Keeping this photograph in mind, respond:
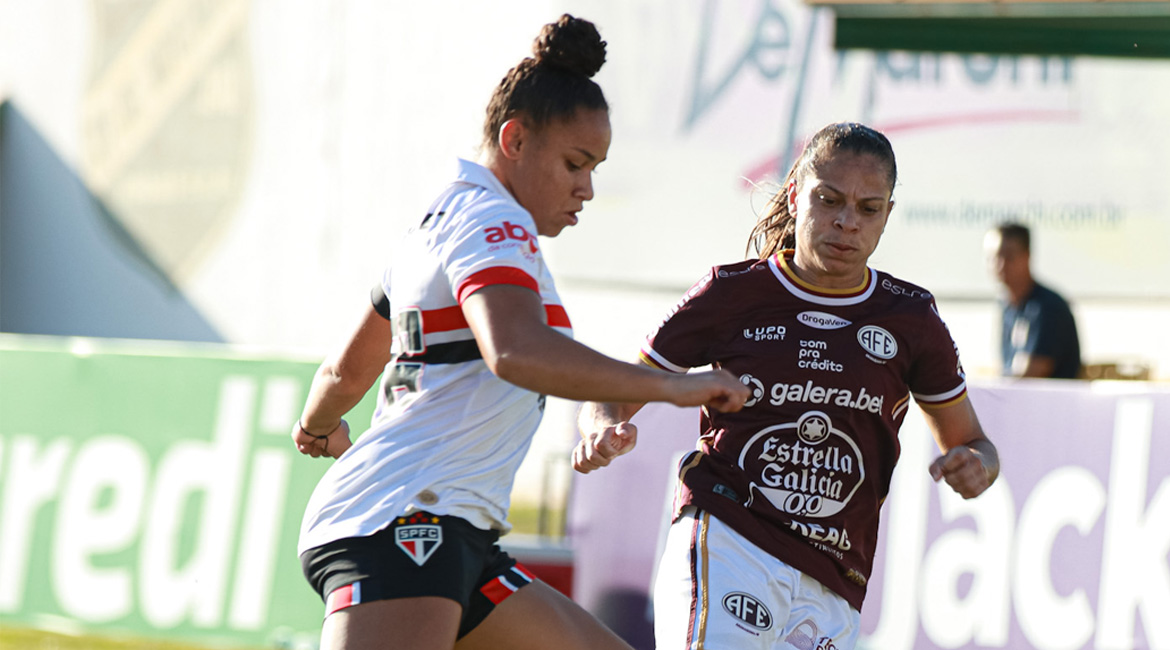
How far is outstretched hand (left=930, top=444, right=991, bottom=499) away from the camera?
3.28 m

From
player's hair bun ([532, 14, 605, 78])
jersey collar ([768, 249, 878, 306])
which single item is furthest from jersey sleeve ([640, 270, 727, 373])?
player's hair bun ([532, 14, 605, 78])

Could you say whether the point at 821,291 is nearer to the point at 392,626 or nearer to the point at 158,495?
the point at 392,626

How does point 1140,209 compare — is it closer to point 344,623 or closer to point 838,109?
point 838,109

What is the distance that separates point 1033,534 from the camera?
242 inches

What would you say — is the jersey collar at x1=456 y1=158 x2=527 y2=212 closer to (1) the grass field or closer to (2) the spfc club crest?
(2) the spfc club crest

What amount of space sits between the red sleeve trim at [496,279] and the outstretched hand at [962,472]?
105cm

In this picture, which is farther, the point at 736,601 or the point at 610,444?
the point at 736,601

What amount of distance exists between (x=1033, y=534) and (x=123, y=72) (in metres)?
13.9

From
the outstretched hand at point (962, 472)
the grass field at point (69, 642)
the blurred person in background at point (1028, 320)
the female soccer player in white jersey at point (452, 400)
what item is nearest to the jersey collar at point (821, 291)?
the outstretched hand at point (962, 472)

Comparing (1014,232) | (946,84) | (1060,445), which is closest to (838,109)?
(946,84)

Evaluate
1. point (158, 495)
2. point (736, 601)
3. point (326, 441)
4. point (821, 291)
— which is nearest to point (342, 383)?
point (326, 441)

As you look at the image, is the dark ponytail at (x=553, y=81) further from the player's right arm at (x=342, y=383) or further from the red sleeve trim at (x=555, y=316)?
the player's right arm at (x=342, y=383)

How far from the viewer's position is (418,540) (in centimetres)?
299

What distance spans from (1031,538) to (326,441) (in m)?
3.52
